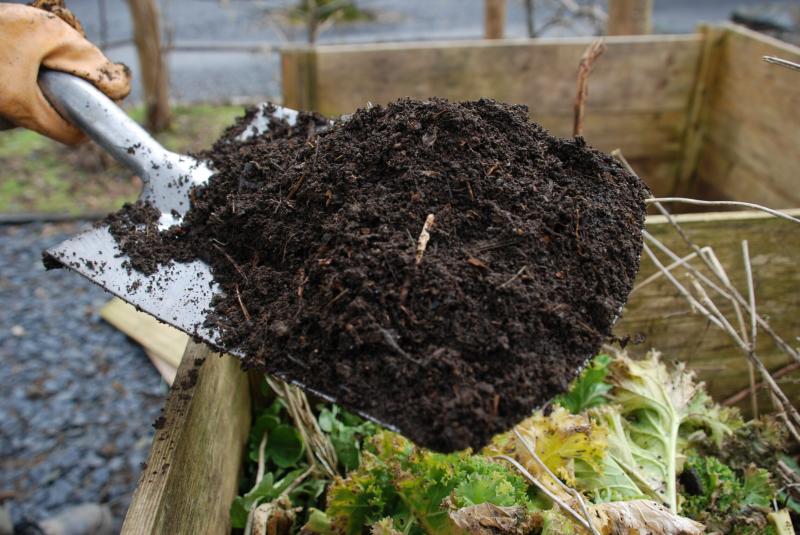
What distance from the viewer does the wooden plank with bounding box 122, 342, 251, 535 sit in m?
1.20

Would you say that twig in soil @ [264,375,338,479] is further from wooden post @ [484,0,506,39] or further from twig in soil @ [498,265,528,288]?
wooden post @ [484,0,506,39]

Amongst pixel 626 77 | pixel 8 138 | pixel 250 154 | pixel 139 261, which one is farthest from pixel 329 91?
pixel 8 138

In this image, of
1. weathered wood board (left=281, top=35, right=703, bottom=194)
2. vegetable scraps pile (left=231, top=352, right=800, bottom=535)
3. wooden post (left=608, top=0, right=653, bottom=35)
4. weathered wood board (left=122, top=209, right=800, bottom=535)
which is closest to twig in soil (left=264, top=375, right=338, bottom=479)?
vegetable scraps pile (left=231, top=352, right=800, bottom=535)

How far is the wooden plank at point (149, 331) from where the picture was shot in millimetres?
2866

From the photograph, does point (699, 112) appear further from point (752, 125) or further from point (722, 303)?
point (722, 303)

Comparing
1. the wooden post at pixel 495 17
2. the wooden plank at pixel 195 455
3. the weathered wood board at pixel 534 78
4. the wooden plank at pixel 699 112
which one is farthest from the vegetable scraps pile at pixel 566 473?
the wooden post at pixel 495 17

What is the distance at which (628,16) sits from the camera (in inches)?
161

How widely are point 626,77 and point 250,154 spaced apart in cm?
238

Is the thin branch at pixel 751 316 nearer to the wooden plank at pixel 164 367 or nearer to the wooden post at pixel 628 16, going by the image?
the wooden plank at pixel 164 367

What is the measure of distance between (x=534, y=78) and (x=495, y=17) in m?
1.56

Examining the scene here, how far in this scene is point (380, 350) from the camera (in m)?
1.08

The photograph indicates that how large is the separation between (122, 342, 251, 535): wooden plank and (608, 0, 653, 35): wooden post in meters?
3.46

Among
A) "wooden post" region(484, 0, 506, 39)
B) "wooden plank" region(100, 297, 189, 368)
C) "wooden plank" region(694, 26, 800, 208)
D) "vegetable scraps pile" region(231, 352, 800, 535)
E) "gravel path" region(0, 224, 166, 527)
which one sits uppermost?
"wooden post" region(484, 0, 506, 39)

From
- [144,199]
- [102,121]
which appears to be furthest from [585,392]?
[102,121]
